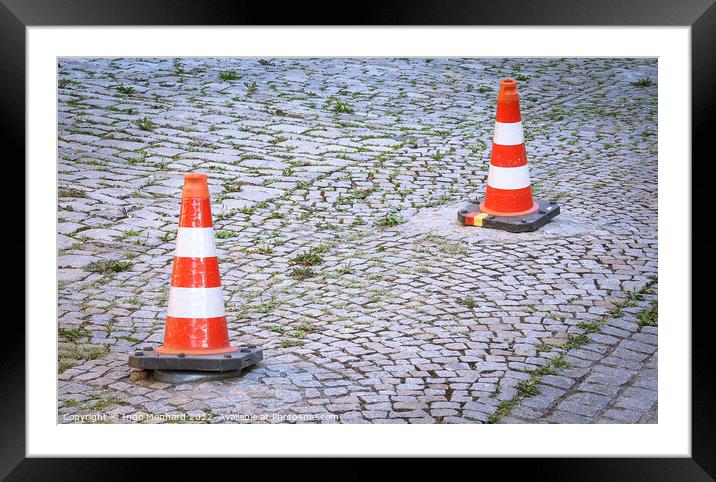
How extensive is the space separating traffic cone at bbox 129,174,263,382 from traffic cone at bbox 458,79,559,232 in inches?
85.9

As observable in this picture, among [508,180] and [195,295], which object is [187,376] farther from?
[508,180]

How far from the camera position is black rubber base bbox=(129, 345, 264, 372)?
4188 mm

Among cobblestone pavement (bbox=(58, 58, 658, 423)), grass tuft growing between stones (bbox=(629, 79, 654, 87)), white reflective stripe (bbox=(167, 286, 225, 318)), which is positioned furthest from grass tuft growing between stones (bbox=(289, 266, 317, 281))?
grass tuft growing between stones (bbox=(629, 79, 654, 87))

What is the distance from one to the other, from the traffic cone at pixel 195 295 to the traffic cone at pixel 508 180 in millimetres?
2181

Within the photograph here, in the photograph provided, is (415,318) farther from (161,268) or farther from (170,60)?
(170,60)

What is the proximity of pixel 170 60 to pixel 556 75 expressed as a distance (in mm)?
3480

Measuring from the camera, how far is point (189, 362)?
4.20 metres

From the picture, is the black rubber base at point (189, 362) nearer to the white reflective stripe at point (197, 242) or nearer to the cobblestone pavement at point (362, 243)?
the cobblestone pavement at point (362, 243)

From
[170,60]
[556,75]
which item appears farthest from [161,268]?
[556,75]

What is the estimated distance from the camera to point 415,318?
16.2 ft

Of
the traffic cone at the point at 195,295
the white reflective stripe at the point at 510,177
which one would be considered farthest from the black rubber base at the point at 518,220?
the traffic cone at the point at 195,295

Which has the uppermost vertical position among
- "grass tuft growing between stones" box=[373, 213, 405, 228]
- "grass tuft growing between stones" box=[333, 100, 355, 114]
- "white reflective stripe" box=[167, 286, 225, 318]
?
"grass tuft growing between stones" box=[333, 100, 355, 114]

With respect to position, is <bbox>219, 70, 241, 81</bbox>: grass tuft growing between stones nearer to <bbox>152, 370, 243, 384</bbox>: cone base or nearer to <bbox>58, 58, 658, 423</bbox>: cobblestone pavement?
<bbox>58, 58, 658, 423</bbox>: cobblestone pavement
